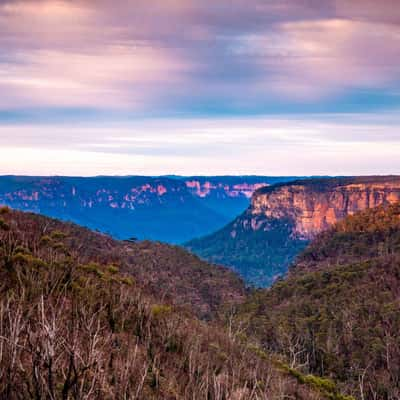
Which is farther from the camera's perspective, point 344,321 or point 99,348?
point 344,321

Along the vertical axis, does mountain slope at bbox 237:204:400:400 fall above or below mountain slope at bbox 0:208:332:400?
below

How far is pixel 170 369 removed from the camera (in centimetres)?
1317

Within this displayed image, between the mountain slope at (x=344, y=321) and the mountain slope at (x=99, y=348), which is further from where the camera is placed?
the mountain slope at (x=344, y=321)

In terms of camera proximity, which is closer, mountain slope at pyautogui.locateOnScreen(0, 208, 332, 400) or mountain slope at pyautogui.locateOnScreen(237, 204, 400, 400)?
mountain slope at pyautogui.locateOnScreen(0, 208, 332, 400)

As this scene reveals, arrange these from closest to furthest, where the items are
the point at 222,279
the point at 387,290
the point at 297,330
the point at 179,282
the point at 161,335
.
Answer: the point at 161,335
the point at 297,330
the point at 387,290
the point at 179,282
the point at 222,279

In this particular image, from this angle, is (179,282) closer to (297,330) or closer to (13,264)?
(297,330)

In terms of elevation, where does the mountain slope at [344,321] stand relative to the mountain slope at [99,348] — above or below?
below

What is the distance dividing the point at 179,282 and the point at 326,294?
104 feet

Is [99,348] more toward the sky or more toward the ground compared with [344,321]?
more toward the sky

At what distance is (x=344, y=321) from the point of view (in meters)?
65.8

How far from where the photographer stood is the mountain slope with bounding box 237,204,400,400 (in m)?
50.5

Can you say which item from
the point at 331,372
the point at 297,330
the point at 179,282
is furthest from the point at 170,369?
the point at 179,282

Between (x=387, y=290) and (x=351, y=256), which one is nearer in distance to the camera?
(x=387, y=290)

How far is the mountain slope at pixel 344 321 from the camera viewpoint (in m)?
50.5
